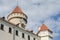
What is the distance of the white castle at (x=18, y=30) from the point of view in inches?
1838

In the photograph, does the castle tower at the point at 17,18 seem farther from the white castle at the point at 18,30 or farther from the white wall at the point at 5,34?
the white wall at the point at 5,34

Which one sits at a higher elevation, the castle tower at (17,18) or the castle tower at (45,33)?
the castle tower at (17,18)

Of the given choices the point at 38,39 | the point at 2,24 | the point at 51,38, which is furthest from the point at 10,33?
the point at 51,38

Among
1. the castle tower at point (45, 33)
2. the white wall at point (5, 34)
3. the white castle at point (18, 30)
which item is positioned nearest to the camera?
the white wall at point (5, 34)

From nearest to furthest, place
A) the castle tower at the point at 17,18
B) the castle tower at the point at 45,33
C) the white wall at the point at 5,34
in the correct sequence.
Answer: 1. the white wall at the point at 5,34
2. the castle tower at the point at 45,33
3. the castle tower at the point at 17,18

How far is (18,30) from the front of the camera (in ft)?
167

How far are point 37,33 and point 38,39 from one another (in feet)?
8.02

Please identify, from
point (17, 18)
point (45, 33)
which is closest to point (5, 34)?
point (17, 18)

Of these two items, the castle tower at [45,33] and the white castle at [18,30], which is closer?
the white castle at [18,30]

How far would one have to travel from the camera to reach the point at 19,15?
58.8m

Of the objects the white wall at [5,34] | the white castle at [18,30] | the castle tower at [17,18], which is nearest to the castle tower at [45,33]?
the white castle at [18,30]

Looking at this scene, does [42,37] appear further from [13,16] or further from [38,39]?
[13,16]

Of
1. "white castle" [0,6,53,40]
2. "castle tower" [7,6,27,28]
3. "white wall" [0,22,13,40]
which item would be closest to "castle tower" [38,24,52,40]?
"white castle" [0,6,53,40]

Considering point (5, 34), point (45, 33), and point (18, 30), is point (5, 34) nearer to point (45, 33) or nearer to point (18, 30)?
point (18, 30)
